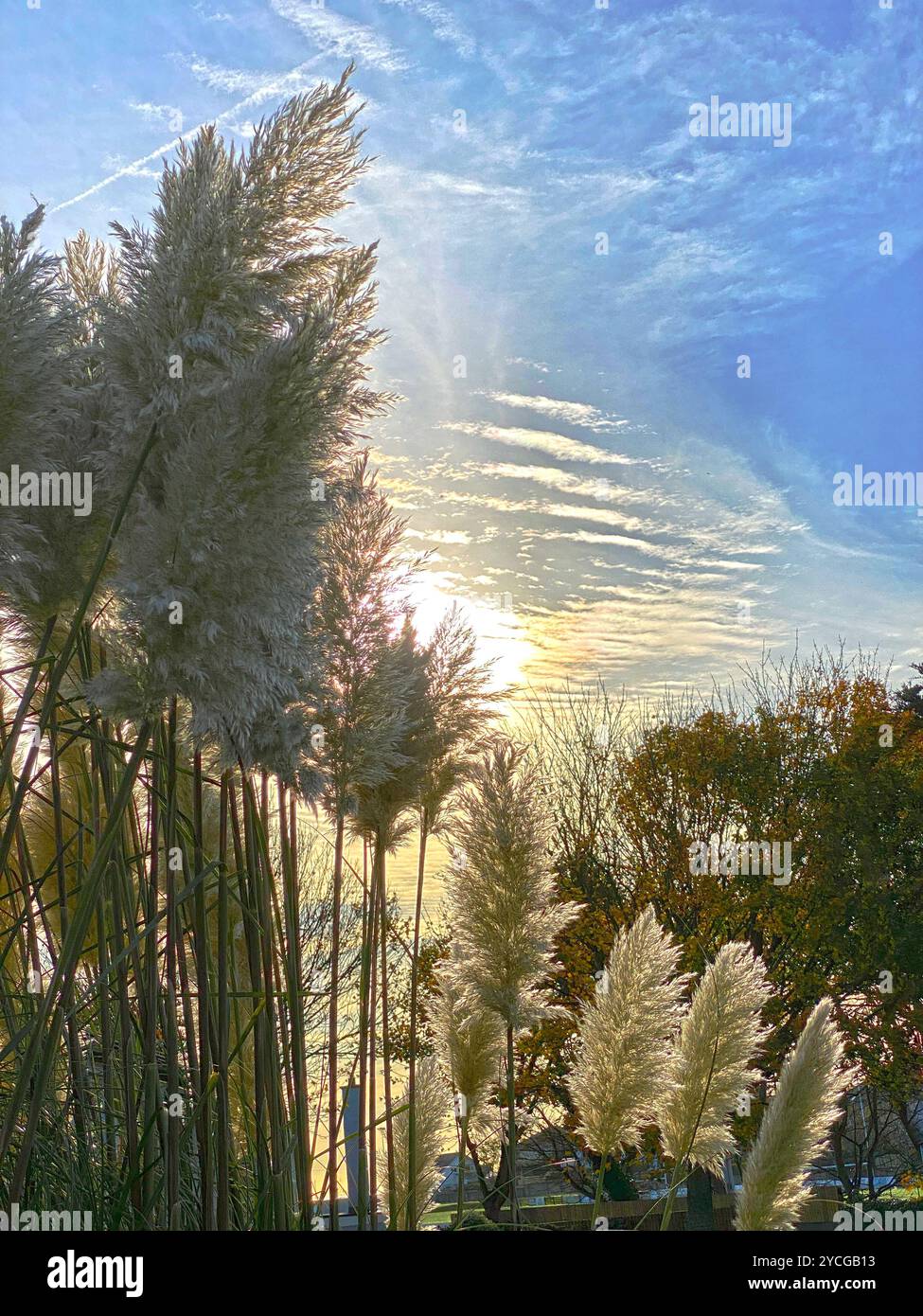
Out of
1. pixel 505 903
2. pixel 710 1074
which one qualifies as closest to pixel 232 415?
pixel 505 903

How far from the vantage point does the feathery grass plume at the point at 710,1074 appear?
252 centimetres

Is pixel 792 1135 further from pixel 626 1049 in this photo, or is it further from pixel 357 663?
pixel 357 663

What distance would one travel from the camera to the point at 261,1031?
1995 mm

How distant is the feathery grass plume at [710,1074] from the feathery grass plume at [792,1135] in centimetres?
9

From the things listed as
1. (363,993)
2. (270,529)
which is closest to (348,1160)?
(363,993)

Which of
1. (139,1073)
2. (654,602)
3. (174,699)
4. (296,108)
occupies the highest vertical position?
(654,602)

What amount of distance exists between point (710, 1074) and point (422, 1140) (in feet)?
2.40

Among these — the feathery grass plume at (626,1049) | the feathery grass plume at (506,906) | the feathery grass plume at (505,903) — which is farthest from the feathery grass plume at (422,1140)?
the feathery grass plume at (626,1049)

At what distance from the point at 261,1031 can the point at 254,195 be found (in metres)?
1.46

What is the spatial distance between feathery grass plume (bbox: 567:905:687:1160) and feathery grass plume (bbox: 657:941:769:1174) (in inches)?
3.7

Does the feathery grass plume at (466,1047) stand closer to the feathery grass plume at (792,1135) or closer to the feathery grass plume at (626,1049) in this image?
the feathery grass plume at (626,1049)

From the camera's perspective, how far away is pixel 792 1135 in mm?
2396

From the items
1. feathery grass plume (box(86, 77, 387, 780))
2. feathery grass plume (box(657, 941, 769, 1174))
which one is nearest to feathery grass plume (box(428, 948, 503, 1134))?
feathery grass plume (box(657, 941, 769, 1174))
